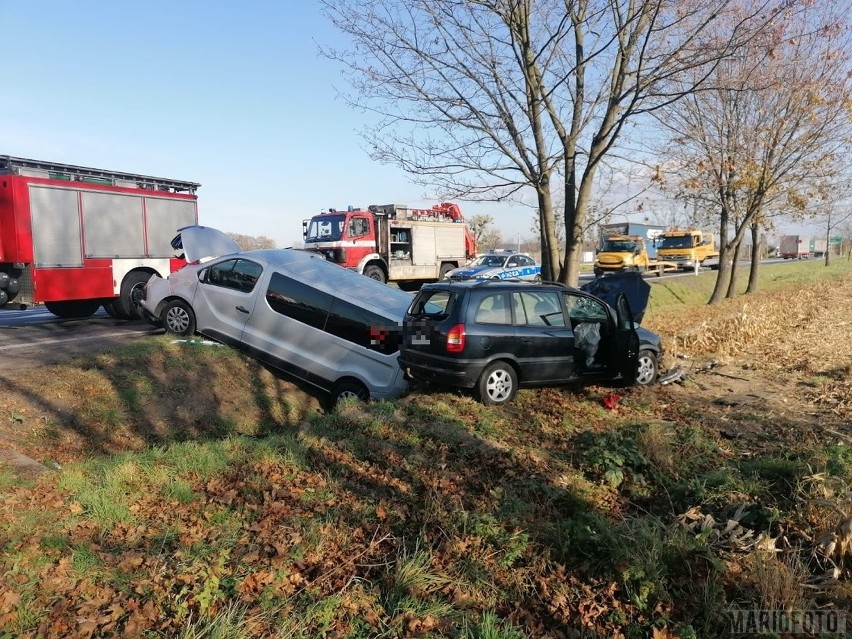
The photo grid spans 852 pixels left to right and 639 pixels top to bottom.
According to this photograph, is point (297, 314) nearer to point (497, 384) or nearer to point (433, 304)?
point (433, 304)

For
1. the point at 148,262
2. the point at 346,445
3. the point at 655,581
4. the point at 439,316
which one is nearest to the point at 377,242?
the point at 148,262

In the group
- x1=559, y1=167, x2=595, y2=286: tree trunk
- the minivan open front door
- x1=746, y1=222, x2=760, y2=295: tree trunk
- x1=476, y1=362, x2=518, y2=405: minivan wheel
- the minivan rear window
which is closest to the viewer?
x1=476, y1=362, x2=518, y2=405: minivan wheel

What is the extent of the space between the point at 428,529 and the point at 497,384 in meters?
3.44

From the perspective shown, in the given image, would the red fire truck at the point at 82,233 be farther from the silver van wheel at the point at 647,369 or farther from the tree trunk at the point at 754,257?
the tree trunk at the point at 754,257

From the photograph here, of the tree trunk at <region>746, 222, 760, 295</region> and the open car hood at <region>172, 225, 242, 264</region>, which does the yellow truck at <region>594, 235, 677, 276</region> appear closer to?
the tree trunk at <region>746, 222, 760, 295</region>

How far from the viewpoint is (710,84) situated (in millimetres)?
9938

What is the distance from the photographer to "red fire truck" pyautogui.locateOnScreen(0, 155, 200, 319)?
10.9 metres

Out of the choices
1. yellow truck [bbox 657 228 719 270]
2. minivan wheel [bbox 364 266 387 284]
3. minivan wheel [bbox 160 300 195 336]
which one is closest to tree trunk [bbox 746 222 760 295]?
yellow truck [bbox 657 228 719 270]

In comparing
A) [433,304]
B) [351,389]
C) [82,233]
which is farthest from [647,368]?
[82,233]

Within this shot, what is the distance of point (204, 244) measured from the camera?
10.8 metres

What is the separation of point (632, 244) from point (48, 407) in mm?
30185

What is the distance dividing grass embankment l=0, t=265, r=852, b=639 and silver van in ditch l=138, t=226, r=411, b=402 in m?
1.82

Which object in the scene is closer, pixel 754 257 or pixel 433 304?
pixel 433 304

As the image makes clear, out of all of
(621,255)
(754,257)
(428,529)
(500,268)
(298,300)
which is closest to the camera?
(428,529)
